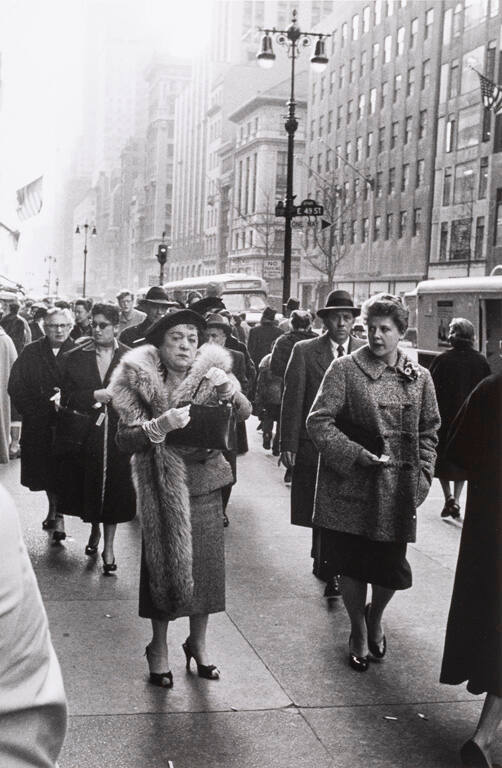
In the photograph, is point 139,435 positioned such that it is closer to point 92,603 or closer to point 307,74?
point 92,603

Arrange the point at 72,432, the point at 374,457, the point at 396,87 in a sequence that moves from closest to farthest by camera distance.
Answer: the point at 374,457, the point at 72,432, the point at 396,87

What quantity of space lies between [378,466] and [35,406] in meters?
4.04

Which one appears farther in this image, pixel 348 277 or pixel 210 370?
pixel 348 277

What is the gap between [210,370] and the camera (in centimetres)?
488

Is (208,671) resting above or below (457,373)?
below

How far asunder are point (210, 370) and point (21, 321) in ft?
36.6

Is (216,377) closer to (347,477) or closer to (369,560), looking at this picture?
(347,477)

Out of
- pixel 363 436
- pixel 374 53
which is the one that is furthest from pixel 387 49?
pixel 363 436

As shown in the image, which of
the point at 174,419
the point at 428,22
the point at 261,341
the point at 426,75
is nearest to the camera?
the point at 174,419

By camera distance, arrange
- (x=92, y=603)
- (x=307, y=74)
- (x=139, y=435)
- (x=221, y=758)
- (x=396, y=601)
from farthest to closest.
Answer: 1. (x=307, y=74)
2. (x=396, y=601)
3. (x=92, y=603)
4. (x=139, y=435)
5. (x=221, y=758)

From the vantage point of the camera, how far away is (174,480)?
15.7 ft

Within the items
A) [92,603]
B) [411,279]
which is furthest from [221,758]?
[411,279]

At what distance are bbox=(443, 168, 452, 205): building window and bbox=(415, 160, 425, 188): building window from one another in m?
3.35

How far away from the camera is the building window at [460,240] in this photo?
50188 millimetres
